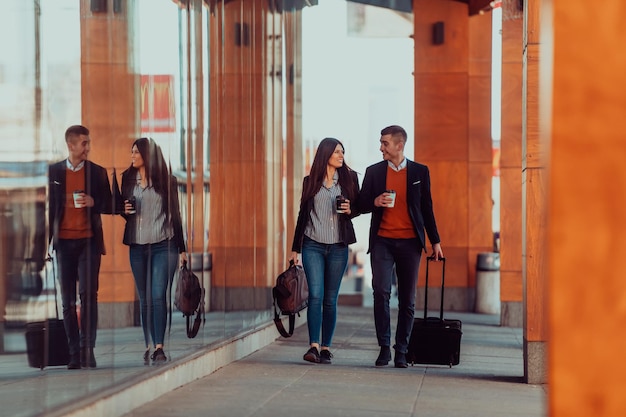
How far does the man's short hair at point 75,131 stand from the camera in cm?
579

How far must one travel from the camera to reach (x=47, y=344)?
5.55m

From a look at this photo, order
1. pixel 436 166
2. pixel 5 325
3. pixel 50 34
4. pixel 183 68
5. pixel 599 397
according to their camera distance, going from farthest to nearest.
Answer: pixel 436 166
pixel 183 68
pixel 50 34
pixel 5 325
pixel 599 397

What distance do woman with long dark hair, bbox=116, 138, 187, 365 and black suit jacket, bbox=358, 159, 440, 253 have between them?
2133mm

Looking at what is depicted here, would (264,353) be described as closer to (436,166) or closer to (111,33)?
(111,33)

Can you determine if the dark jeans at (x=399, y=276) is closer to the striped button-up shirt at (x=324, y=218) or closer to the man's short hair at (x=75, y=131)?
the striped button-up shirt at (x=324, y=218)

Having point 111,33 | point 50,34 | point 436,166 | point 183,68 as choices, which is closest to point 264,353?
point 183,68

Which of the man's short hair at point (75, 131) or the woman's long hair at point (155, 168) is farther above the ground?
the man's short hair at point (75, 131)

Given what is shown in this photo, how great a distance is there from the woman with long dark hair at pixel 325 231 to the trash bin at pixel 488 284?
1024cm

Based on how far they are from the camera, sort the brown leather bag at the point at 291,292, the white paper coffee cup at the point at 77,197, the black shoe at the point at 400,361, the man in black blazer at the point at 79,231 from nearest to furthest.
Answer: the man in black blazer at the point at 79,231, the white paper coffee cup at the point at 77,197, the black shoe at the point at 400,361, the brown leather bag at the point at 291,292

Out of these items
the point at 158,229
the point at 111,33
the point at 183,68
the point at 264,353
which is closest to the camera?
the point at 111,33

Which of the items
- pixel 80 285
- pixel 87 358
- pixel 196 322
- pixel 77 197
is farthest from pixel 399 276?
pixel 77 197

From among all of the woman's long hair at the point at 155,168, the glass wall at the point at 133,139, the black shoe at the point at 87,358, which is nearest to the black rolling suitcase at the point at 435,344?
the glass wall at the point at 133,139

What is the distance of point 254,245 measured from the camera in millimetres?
12086

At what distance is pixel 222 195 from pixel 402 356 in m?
1.95
